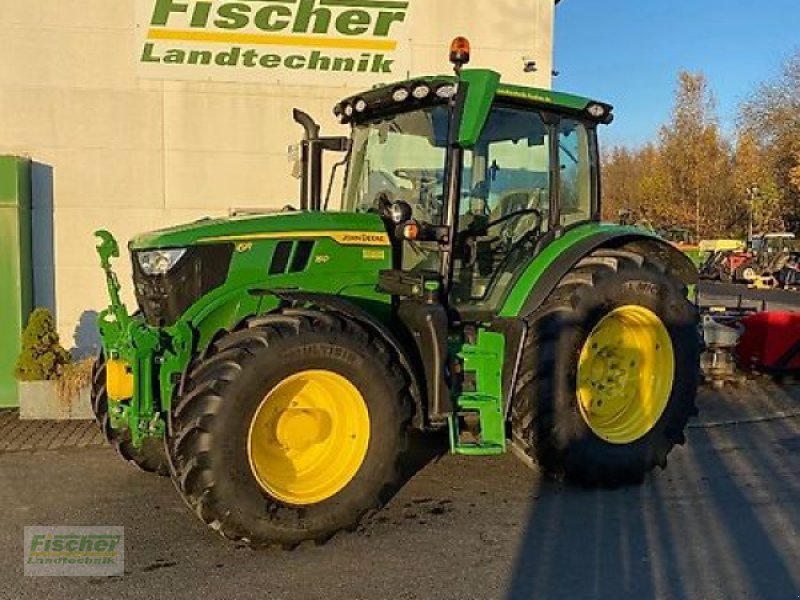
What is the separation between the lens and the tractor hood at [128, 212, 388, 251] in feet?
16.0

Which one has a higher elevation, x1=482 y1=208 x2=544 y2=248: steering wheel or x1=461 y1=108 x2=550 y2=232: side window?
x1=461 y1=108 x2=550 y2=232: side window

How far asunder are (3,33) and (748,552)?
A: 8.00 m

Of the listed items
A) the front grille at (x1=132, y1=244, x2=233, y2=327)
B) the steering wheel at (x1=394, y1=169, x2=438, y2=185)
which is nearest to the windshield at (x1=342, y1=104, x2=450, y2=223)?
the steering wheel at (x1=394, y1=169, x2=438, y2=185)

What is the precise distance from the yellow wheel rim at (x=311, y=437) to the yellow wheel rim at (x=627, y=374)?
70.2 inches

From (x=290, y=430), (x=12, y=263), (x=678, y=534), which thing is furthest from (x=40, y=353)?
(x=678, y=534)

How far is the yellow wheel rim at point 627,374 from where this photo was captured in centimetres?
580

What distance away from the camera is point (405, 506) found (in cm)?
A: 523

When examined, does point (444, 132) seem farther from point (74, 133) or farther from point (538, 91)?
point (74, 133)

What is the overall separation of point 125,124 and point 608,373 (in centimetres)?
→ 560

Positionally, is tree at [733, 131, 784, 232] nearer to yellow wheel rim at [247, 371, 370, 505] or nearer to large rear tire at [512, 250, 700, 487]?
large rear tire at [512, 250, 700, 487]

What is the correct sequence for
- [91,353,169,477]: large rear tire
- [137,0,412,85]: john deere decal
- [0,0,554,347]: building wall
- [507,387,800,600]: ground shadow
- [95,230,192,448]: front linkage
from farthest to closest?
1. [137,0,412,85]: john deere decal
2. [0,0,554,347]: building wall
3. [91,353,169,477]: large rear tire
4. [95,230,192,448]: front linkage
5. [507,387,800,600]: ground shadow

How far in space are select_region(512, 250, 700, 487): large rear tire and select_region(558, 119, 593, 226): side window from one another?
1.26ft

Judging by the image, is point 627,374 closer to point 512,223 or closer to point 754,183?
point 512,223

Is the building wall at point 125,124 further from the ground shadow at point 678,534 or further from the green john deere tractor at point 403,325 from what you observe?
the ground shadow at point 678,534
